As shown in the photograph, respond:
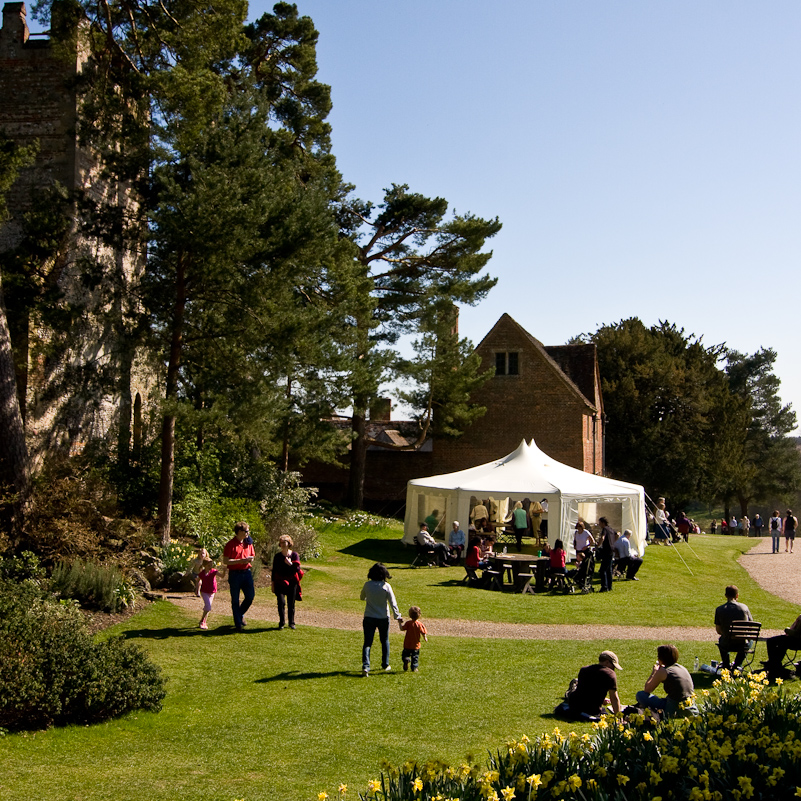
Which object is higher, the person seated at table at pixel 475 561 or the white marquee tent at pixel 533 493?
the white marquee tent at pixel 533 493

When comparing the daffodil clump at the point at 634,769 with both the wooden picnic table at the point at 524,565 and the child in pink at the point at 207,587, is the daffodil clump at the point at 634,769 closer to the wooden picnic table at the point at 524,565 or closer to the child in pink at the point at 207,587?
the child in pink at the point at 207,587

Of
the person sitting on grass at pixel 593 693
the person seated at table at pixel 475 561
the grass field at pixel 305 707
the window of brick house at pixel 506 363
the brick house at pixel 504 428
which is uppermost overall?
the window of brick house at pixel 506 363

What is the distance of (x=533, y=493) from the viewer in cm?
2184

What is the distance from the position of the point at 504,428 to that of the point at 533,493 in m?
15.7

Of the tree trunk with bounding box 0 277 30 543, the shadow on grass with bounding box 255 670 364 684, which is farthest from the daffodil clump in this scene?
the tree trunk with bounding box 0 277 30 543

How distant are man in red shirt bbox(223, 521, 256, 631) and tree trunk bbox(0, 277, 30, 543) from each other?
4554 mm

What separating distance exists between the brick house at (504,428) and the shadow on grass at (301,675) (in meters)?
24.5

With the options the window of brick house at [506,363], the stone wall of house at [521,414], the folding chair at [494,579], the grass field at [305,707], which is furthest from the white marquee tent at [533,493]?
the window of brick house at [506,363]

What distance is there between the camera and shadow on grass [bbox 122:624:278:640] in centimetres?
1256

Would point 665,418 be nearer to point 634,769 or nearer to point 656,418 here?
point 656,418

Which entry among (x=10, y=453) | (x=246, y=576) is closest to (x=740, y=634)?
(x=246, y=576)

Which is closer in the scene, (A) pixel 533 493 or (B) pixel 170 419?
(B) pixel 170 419

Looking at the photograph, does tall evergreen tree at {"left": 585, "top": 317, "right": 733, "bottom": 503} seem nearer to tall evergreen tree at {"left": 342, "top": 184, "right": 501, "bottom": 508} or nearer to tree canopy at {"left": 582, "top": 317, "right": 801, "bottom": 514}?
tree canopy at {"left": 582, "top": 317, "right": 801, "bottom": 514}

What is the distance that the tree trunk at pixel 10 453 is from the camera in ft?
49.0
